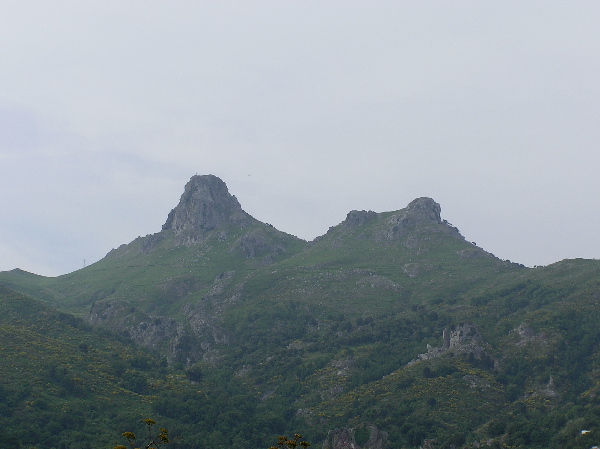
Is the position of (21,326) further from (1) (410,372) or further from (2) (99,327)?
(1) (410,372)

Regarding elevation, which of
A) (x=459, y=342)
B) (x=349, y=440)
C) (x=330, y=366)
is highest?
(x=459, y=342)

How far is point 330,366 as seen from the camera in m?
150

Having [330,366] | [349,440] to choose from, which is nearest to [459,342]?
[330,366]

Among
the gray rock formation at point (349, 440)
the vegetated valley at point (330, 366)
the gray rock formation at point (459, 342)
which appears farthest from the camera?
the gray rock formation at point (459, 342)

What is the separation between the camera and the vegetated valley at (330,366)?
108375 millimetres

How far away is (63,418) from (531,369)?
85.4 m

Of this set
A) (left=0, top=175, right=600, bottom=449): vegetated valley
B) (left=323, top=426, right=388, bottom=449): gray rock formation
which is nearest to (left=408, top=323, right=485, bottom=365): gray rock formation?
(left=0, top=175, right=600, bottom=449): vegetated valley

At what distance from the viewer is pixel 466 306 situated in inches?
6698

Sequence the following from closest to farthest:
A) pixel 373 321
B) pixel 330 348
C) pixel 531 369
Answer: pixel 531 369, pixel 330 348, pixel 373 321

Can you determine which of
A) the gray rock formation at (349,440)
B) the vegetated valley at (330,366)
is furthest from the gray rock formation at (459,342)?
the gray rock formation at (349,440)

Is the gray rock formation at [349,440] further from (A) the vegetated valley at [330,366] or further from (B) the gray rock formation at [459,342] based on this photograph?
(B) the gray rock formation at [459,342]

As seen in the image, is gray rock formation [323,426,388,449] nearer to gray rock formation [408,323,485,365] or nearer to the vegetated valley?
the vegetated valley

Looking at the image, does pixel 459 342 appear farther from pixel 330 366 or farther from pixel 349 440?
pixel 349 440

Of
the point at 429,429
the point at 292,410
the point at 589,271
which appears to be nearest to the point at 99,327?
the point at 292,410
